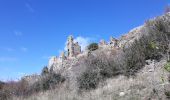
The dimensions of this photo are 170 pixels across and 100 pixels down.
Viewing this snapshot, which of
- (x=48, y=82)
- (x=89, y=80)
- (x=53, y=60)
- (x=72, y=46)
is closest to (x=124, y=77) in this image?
(x=89, y=80)

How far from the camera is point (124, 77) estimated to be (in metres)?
15.3

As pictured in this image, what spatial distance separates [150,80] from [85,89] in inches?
149

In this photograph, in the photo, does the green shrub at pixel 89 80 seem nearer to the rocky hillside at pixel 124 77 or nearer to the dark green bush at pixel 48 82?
the rocky hillside at pixel 124 77

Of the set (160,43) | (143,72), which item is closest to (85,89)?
(143,72)

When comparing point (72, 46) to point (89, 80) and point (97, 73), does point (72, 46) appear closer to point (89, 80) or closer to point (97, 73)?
point (97, 73)

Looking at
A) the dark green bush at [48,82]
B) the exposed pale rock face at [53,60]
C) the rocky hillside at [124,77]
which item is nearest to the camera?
the rocky hillside at [124,77]

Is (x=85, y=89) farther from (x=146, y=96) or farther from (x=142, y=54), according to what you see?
(x=146, y=96)

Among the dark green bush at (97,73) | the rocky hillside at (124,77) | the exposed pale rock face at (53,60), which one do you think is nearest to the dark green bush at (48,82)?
the rocky hillside at (124,77)

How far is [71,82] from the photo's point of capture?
58.2 ft

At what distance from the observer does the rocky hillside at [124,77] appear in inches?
504

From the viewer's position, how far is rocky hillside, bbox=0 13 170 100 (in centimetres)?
1280

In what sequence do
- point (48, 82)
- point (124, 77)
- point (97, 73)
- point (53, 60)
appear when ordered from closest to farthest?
1. point (124, 77)
2. point (97, 73)
3. point (48, 82)
4. point (53, 60)

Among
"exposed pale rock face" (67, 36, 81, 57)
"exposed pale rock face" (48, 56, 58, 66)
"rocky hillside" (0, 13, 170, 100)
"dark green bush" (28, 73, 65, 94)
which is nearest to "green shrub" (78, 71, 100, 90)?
"rocky hillside" (0, 13, 170, 100)

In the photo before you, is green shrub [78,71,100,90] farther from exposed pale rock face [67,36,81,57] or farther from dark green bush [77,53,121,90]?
exposed pale rock face [67,36,81,57]
